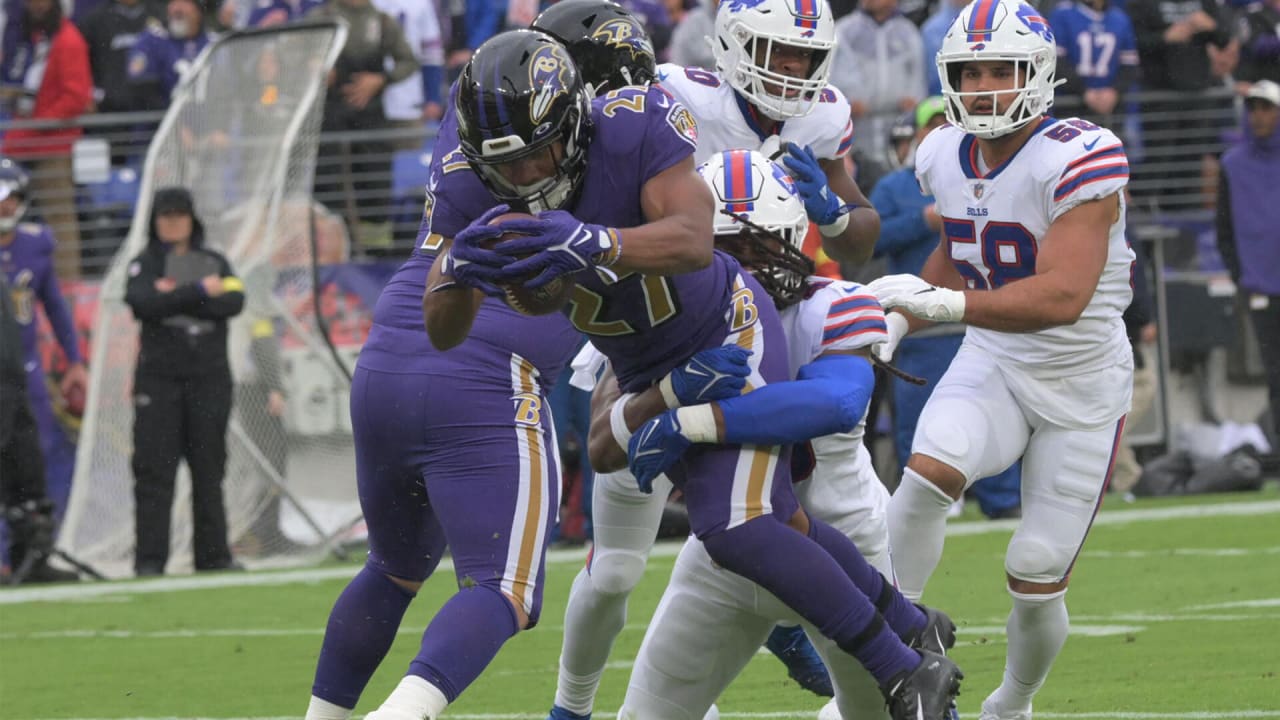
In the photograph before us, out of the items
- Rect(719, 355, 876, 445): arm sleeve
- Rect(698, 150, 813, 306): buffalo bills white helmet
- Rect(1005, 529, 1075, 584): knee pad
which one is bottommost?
Rect(1005, 529, 1075, 584): knee pad

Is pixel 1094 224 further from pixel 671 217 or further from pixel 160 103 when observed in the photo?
pixel 160 103

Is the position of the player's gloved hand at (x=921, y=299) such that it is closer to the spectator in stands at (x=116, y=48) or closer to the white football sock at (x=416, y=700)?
the white football sock at (x=416, y=700)

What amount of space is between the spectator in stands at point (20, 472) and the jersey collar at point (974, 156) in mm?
6007

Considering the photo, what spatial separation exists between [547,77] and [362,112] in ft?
28.6

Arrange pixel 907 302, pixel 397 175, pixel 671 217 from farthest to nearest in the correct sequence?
pixel 397 175
pixel 907 302
pixel 671 217

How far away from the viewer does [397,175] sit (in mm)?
12383

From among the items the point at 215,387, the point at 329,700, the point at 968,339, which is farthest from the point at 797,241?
the point at 215,387

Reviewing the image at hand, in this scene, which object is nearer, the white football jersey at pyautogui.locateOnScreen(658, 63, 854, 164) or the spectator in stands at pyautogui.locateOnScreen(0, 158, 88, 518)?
the white football jersey at pyautogui.locateOnScreen(658, 63, 854, 164)

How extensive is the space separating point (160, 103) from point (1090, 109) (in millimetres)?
5803

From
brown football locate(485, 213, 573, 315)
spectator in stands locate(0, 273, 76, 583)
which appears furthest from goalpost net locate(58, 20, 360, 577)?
brown football locate(485, 213, 573, 315)

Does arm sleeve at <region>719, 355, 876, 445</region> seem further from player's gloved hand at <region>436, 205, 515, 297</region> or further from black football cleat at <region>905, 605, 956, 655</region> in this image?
player's gloved hand at <region>436, 205, 515, 297</region>

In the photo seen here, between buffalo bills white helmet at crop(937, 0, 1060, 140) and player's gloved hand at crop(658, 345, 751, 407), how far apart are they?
1395 mm

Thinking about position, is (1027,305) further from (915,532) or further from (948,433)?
(915,532)

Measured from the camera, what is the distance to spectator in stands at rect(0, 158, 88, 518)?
1055 centimetres
